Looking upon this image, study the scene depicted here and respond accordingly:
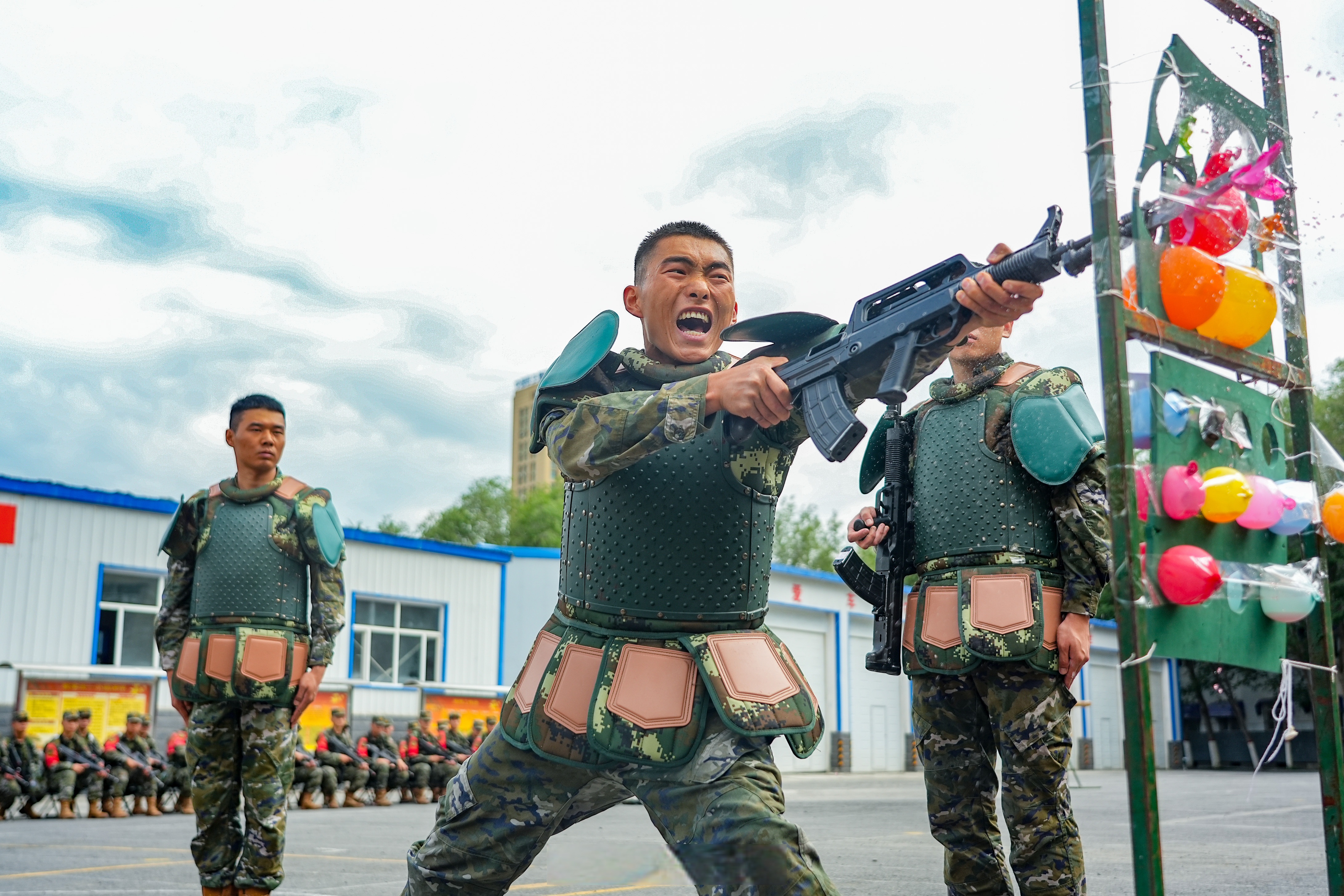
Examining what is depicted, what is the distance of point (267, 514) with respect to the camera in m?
5.54

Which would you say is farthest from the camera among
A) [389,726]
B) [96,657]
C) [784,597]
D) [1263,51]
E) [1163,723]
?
[1163,723]

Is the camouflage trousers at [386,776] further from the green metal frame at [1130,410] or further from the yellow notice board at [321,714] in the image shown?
the green metal frame at [1130,410]

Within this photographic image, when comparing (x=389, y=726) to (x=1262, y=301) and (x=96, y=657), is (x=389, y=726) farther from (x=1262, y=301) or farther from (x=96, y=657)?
(x=1262, y=301)

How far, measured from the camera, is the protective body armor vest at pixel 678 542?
2.87 meters

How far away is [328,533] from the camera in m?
5.62

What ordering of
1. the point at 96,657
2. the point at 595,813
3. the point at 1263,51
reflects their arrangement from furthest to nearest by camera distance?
the point at 96,657
the point at 1263,51
the point at 595,813

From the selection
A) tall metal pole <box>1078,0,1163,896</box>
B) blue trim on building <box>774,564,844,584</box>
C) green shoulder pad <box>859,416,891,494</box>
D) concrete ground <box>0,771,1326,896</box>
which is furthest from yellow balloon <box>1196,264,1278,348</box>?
blue trim on building <box>774,564,844,584</box>

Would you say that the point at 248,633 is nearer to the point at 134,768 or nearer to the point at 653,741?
the point at 653,741

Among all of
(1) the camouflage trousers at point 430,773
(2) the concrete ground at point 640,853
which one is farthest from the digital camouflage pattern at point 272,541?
(1) the camouflage trousers at point 430,773

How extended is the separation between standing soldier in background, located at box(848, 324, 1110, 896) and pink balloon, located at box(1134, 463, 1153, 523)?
147 centimetres

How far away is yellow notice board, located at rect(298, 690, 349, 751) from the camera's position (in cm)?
1845

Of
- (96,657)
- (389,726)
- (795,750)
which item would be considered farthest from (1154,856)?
(96,657)

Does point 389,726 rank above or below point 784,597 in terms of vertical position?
below

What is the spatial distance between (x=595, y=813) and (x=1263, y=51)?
8.23ft
